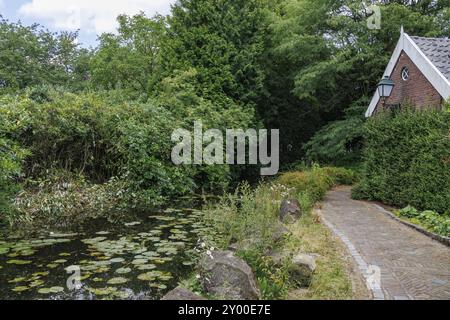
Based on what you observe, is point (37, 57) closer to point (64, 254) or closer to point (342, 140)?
point (342, 140)

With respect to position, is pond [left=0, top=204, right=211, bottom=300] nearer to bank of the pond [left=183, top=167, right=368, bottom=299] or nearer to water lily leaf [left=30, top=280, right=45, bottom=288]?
water lily leaf [left=30, top=280, right=45, bottom=288]

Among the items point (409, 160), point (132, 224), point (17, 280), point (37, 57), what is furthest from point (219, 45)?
point (17, 280)

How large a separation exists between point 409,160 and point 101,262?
8563 mm

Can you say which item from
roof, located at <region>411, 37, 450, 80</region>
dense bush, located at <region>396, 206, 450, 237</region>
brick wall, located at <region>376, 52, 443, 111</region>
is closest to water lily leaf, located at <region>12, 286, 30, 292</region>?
dense bush, located at <region>396, 206, 450, 237</region>

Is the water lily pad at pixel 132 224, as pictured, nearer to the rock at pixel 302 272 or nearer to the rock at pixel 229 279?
the rock at pixel 229 279

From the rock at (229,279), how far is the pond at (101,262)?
727mm

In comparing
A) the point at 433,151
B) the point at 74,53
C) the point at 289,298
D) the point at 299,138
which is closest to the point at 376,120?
the point at 433,151

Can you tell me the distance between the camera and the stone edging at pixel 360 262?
181 inches

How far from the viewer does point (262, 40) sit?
893 inches

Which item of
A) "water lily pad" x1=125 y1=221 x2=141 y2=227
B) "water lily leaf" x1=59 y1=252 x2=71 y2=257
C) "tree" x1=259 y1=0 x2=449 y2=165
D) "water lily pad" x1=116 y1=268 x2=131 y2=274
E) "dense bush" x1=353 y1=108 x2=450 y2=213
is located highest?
"tree" x1=259 y1=0 x2=449 y2=165

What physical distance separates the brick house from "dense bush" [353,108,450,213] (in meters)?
0.89

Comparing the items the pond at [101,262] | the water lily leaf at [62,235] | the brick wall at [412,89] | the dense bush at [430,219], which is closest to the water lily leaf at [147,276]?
the pond at [101,262]

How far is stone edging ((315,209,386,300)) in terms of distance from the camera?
4589mm

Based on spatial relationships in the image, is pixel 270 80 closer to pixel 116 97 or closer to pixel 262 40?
pixel 262 40
